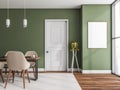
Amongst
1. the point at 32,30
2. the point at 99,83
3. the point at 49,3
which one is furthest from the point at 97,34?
the point at 32,30

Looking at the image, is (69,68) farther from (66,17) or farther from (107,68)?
(66,17)

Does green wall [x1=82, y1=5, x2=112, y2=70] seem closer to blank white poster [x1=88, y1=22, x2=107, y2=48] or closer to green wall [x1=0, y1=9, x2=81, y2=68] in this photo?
blank white poster [x1=88, y1=22, x2=107, y2=48]

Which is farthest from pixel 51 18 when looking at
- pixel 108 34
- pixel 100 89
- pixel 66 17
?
pixel 100 89

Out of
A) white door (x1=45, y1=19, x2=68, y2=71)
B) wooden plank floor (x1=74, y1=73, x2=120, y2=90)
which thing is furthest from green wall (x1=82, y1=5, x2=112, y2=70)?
wooden plank floor (x1=74, y1=73, x2=120, y2=90)

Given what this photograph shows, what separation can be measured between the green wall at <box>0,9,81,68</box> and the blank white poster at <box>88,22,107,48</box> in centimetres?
72

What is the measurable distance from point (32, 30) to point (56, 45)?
44.9 inches

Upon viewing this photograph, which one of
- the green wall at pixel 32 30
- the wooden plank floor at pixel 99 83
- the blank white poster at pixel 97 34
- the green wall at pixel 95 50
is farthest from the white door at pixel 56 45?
the wooden plank floor at pixel 99 83

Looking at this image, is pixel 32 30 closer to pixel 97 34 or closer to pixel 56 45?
pixel 56 45

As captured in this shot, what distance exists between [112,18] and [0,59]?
4.24 m

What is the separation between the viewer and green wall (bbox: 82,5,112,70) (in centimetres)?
688

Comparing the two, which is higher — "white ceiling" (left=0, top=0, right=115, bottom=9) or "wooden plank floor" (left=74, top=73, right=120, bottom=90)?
"white ceiling" (left=0, top=0, right=115, bottom=9)

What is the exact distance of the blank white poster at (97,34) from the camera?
6.88 meters

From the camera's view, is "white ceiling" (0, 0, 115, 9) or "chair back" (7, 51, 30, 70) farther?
"white ceiling" (0, 0, 115, 9)

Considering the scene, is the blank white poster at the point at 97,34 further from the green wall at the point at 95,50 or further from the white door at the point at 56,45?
the white door at the point at 56,45
